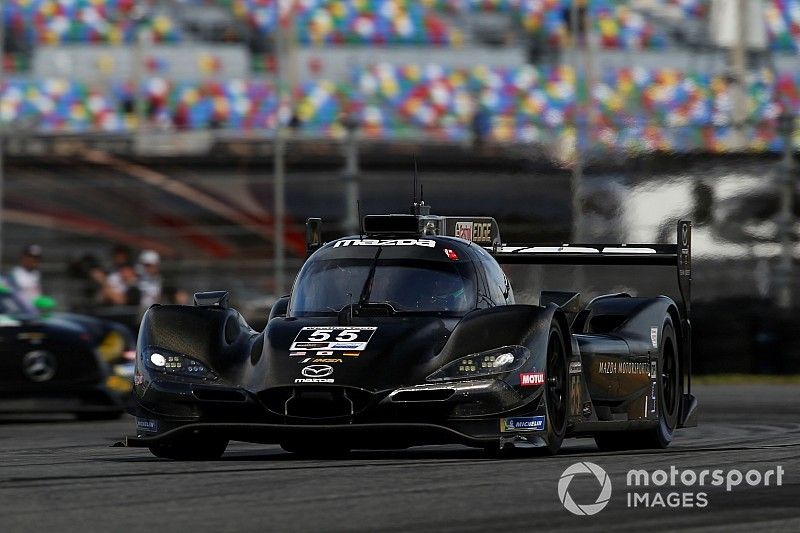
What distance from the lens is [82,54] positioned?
76.3ft

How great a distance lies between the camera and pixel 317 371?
269 inches

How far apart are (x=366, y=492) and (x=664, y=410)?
3.51 metres

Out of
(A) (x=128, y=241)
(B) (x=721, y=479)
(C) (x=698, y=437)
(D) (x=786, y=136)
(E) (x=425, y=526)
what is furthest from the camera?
(A) (x=128, y=241)

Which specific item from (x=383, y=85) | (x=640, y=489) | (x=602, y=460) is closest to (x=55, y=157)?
(x=383, y=85)

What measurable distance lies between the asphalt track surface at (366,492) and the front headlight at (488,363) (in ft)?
1.27

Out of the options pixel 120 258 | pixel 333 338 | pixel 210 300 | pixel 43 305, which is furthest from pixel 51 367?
pixel 120 258

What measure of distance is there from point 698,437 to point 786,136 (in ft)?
29.7

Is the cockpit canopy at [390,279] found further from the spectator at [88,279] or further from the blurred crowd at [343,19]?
the blurred crowd at [343,19]

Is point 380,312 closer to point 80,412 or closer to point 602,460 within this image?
point 602,460

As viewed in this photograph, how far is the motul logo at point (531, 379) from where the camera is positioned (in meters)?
6.99

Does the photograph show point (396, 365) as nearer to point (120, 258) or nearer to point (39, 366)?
point (39, 366)

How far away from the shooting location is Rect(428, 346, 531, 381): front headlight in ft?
22.8

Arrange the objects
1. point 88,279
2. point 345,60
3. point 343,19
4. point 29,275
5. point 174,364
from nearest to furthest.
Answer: point 174,364 → point 29,275 → point 88,279 → point 345,60 → point 343,19

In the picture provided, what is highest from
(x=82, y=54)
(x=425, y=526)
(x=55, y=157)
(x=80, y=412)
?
(x=82, y=54)
